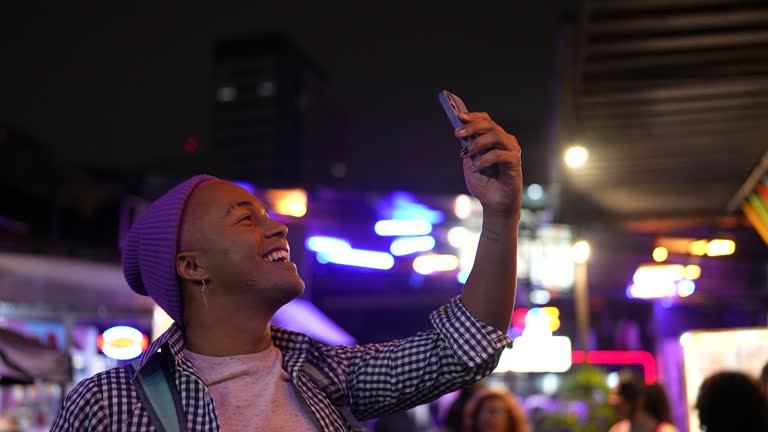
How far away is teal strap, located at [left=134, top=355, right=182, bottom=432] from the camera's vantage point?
6.15ft

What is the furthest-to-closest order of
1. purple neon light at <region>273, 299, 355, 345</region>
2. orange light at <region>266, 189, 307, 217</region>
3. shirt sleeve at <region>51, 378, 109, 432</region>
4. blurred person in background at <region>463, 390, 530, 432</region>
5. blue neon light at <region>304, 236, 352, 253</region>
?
blue neon light at <region>304, 236, 352, 253</region>, purple neon light at <region>273, 299, 355, 345</region>, orange light at <region>266, 189, 307, 217</region>, blurred person in background at <region>463, 390, 530, 432</region>, shirt sleeve at <region>51, 378, 109, 432</region>

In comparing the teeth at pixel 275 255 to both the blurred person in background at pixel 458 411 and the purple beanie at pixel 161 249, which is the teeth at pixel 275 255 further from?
the blurred person in background at pixel 458 411

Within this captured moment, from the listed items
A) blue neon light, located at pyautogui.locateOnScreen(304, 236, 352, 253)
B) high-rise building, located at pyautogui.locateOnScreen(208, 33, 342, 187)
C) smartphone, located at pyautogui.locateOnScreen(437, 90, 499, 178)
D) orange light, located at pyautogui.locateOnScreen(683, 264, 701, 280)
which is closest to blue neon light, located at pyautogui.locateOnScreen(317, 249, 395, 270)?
blue neon light, located at pyautogui.locateOnScreen(304, 236, 352, 253)

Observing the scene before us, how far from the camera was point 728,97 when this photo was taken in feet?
21.9

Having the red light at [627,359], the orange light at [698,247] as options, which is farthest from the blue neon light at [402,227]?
the red light at [627,359]

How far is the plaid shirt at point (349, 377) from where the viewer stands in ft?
6.16

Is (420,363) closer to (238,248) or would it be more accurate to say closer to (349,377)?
(349,377)

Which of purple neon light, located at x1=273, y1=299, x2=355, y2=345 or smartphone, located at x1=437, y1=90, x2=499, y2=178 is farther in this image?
purple neon light, located at x1=273, y1=299, x2=355, y2=345

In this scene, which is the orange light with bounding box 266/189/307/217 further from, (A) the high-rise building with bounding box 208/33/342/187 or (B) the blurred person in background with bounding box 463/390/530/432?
(A) the high-rise building with bounding box 208/33/342/187

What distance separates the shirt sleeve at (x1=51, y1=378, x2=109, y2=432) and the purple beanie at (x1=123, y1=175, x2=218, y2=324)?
386 millimetres

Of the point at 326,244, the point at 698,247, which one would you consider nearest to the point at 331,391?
the point at 698,247

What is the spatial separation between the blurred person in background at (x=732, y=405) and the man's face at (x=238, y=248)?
2.82 m

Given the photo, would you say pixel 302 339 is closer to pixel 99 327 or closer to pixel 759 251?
pixel 99 327

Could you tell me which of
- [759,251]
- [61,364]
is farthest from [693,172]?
[61,364]
